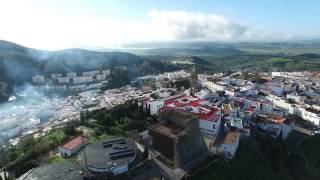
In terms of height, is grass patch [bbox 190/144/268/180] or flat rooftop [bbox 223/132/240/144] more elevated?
flat rooftop [bbox 223/132/240/144]

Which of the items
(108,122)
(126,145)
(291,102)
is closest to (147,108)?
(108,122)

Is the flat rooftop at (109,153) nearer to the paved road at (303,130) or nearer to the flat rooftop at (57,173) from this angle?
the flat rooftop at (57,173)

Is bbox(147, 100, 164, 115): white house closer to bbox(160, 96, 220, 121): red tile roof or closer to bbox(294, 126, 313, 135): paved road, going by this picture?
bbox(160, 96, 220, 121): red tile roof

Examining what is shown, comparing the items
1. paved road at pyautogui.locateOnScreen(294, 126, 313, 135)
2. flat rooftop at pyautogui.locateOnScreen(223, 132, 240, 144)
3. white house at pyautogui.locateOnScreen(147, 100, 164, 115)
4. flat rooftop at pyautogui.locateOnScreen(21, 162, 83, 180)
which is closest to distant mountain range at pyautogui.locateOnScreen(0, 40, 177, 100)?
white house at pyautogui.locateOnScreen(147, 100, 164, 115)

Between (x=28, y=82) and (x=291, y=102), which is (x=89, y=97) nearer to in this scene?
(x=28, y=82)

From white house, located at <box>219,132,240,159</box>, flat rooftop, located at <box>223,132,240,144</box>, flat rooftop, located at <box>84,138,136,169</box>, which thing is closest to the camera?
flat rooftop, located at <box>84,138,136,169</box>

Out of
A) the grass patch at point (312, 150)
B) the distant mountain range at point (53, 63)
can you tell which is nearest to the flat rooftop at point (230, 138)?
the grass patch at point (312, 150)
